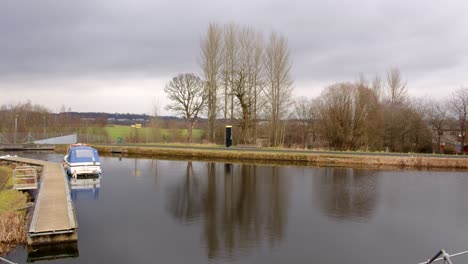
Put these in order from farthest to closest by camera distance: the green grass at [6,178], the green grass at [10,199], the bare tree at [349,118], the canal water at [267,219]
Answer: the bare tree at [349,118], the green grass at [6,178], the green grass at [10,199], the canal water at [267,219]

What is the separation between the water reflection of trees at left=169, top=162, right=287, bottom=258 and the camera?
36.2 feet

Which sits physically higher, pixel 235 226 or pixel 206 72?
pixel 206 72

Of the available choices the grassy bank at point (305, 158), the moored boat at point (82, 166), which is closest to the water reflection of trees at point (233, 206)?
the moored boat at point (82, 166)

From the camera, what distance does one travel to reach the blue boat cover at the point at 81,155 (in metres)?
21.3

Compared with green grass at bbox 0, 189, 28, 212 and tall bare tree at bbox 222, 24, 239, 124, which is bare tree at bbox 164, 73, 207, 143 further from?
green grass at bbox 0, 189, 28, 212

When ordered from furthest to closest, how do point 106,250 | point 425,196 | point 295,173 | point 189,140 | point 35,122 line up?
point 35,122
point 189,140
point 295,173
point 425,196
point 106,250

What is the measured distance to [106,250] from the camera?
984cm

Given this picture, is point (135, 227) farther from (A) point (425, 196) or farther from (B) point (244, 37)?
(B) point (244, 37)

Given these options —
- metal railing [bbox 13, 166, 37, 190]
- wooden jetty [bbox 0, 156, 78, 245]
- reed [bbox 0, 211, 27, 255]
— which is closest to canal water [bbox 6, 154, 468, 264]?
wooden jetty [bbox 0, 156, 78, 245]

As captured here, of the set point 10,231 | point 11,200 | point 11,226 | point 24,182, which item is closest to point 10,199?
point 11,200

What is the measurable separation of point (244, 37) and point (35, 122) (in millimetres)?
43059

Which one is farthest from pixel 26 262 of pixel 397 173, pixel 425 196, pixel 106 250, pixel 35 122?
pixel 35 122

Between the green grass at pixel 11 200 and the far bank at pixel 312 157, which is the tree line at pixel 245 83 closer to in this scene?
the far bank at pixel 312 157

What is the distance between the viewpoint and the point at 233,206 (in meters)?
15.1
